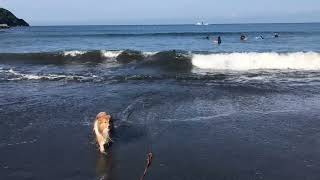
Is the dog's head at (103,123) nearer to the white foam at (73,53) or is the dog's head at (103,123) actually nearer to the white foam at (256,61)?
the white foam at (256,61)

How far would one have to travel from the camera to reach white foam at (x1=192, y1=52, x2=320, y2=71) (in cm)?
2503

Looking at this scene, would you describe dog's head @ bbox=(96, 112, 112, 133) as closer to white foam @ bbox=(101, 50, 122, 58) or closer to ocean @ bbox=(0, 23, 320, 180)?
ocean @ bbox=(0, 23, 320, 180)

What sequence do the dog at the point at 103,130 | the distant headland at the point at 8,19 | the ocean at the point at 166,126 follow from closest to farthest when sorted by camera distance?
1. the ocean at the point at 166,126
2. the dog at the point at 103,130
3. the distant headland at the point at 8,19

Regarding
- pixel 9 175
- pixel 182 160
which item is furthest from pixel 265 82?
pixel 9 175

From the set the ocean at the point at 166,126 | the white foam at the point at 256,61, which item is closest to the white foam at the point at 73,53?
the white foam at the point at 256,61

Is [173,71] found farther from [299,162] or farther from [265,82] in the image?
[299,162]

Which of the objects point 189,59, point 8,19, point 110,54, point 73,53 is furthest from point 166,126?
point 8,19

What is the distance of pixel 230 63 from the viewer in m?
26.0

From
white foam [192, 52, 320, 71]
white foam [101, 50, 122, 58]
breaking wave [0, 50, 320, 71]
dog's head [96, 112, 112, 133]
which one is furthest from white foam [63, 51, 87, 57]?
dog's head [96, 112, 112, 133]

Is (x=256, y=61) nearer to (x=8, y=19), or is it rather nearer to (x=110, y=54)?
(x=110, y=54)

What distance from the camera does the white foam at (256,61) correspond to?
25.0 m

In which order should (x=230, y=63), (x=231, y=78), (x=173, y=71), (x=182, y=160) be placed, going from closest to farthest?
(x=182, y=160)
(x=231, y=78)
(x=173, y=71)
(x=230, y=63)

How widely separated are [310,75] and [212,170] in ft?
43.6

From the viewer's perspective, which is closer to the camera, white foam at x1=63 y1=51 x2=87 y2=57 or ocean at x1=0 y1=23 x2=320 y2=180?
ocean at x1=0 y1=23 x2=320 y2=180
